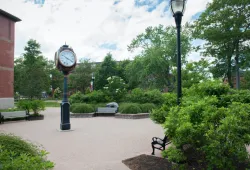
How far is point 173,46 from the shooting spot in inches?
1244

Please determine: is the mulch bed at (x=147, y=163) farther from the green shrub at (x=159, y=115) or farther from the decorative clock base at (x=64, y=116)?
the decorative clock base at (x=64, y=116)

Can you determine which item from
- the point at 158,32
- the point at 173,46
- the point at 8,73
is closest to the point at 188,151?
the point at 8,73

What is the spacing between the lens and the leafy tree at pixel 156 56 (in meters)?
31.5

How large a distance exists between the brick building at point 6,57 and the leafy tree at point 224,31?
75.9 ft

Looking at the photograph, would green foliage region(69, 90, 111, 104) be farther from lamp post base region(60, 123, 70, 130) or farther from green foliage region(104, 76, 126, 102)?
lamp post base region(60, 123, 70, 130)

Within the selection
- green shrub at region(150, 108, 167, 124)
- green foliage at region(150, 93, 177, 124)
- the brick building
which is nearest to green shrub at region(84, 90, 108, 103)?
the brick building

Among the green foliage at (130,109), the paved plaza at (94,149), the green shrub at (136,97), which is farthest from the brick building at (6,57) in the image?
the paved plaza at (94,149)

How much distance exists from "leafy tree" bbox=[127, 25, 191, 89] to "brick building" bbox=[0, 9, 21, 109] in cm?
1855

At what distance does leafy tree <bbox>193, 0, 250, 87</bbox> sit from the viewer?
69.1 feet

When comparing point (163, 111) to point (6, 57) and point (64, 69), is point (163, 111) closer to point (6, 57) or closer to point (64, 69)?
point (64, 69)

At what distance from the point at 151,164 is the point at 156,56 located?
2723 centimetres

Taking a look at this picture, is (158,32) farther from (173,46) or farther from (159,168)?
(159,168)

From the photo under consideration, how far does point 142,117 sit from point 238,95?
10787 mm

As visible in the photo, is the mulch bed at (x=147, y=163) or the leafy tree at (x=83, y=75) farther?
the leafy tree at (x=83, y=75)
